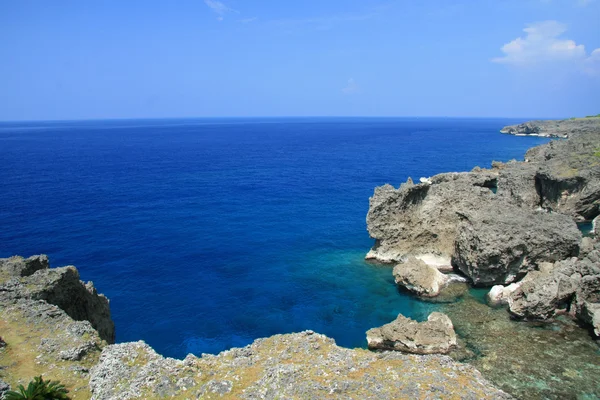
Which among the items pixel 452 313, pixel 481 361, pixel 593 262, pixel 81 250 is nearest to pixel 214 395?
pixel 481 361

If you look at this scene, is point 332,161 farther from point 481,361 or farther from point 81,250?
point 481,361

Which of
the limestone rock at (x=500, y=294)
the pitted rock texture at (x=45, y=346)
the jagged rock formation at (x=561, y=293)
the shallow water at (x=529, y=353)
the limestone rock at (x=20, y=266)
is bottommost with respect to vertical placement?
the shallow water at (x=529, y=353)

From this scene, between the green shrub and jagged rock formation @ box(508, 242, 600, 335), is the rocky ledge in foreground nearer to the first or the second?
the green shrub

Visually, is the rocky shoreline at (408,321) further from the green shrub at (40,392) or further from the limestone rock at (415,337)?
the green shrub at (40,392)

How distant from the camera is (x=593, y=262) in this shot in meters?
36.1

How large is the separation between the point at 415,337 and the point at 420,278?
10.8 metres

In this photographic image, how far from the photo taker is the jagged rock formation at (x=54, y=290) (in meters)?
27.1

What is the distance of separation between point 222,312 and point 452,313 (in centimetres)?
2214

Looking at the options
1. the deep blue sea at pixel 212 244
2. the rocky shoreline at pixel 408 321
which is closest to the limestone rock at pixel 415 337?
the rocky shoreline at pixel 408 321

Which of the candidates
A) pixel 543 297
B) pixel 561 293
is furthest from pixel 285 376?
pixel 561 293

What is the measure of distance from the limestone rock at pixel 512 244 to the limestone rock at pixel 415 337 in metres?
10.5

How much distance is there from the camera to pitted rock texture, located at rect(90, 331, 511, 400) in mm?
18453

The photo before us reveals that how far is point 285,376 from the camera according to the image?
1928 cm

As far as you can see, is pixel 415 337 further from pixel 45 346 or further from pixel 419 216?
pixel 45 346
